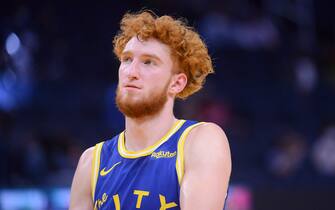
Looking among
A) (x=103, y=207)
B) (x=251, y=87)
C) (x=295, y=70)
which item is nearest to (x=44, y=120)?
(x=251, y=87)

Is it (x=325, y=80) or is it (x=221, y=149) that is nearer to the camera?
(x=221, y=149)

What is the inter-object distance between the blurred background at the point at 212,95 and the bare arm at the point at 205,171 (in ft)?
14.3

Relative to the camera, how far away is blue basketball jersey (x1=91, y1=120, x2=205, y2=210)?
137 inches

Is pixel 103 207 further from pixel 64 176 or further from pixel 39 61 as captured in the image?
pixel 39 61

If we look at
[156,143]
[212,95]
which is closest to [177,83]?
[156,143]

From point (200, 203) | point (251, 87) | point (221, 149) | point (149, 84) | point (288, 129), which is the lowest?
point (200, 203)

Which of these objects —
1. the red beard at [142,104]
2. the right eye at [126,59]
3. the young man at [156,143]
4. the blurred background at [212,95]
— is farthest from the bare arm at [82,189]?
the blurred background at [212,95]

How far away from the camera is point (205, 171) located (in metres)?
3.37

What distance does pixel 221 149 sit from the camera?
346 cm

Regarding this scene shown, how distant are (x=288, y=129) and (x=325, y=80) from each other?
4.22ft

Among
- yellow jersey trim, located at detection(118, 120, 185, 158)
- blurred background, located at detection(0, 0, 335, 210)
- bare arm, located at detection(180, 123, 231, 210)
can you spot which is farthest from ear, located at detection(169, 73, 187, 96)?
blurred background, located at detection(0, 0, 335, 210)

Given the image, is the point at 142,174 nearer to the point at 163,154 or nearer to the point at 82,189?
the point at 163,154

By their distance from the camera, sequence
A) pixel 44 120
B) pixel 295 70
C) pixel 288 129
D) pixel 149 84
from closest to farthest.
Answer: pixel 149 84 → pixel 44 120 → pixel 288 129 → pixel 295 70

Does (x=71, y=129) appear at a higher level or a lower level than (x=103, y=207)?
higher
